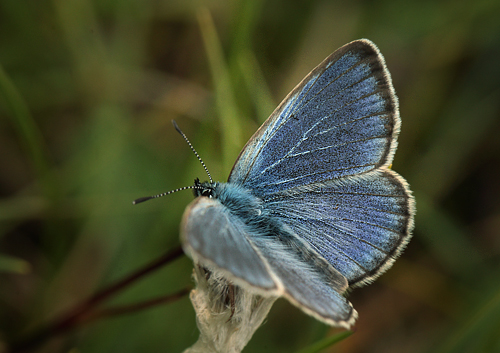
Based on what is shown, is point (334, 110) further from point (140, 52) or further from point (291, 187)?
point (140, 52)

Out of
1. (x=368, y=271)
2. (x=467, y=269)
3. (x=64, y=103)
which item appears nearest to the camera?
(x=368, y=271)

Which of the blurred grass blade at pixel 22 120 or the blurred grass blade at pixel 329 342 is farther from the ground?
the blurred grass blade at pixel 22 120

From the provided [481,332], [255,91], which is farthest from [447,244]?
[255,91]

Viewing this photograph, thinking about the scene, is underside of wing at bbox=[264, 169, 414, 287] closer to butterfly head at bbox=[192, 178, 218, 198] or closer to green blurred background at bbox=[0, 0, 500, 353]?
butterfly head at bbox=[192, 178, 218, 198]

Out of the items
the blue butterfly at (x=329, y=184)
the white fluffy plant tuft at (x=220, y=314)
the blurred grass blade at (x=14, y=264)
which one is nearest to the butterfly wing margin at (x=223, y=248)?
the blue butterfly at (x=329, y=184)

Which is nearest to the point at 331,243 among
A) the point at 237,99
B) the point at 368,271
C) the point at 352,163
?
the point at 368,271

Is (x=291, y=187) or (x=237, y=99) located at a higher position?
(x=237, y=99)

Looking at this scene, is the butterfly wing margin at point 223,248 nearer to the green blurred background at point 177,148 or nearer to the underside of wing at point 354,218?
the underside of wing at point 354,218
